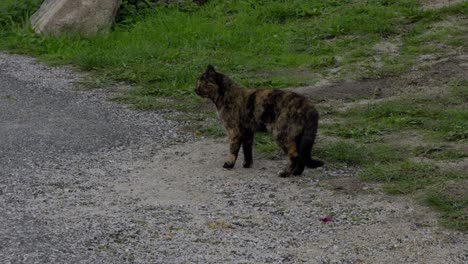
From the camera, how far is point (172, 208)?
8.60 meters

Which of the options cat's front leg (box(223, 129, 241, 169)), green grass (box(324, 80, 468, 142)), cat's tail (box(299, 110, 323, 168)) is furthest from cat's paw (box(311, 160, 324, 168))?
green grass (box(324, 80, 468, 142))

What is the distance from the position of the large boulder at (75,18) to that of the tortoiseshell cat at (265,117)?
5611 millimetres

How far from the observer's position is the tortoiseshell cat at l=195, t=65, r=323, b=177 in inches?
372

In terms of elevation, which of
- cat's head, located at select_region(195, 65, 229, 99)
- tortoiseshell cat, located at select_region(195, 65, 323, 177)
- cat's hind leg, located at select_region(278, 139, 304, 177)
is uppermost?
cat's head, located at select_region(195, 65, 229, 99)

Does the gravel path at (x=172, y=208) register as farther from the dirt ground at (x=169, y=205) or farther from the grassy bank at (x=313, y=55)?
the grassy bank at (x=313, y=55)

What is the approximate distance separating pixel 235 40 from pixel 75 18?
8.29 feet

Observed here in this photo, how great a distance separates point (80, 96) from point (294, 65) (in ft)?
10.0

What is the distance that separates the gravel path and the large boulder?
13.4ft

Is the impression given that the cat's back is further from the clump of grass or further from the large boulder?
the large boulder

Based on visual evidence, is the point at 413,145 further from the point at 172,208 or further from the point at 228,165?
the point at 172,208

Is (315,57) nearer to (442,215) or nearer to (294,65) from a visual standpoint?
(294,65)

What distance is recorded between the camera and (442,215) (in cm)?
830

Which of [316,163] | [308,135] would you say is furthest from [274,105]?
[316,163]

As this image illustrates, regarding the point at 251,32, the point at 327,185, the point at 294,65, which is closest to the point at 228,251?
the point at 327,185
